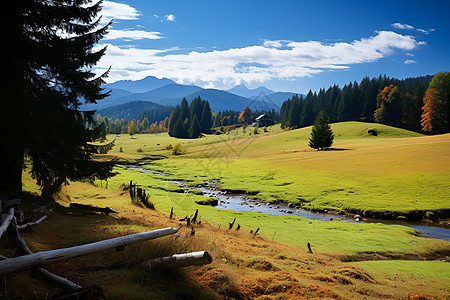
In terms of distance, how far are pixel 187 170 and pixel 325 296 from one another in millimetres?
47056

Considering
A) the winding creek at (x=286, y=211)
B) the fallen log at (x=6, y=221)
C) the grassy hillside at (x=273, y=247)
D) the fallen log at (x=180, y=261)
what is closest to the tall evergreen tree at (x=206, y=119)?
the grassy hillside at (x=273, y=247)

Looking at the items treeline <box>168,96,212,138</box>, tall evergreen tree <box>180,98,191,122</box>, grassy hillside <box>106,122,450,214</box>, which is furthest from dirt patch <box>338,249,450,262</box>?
tall evergreen tree <box>180,98,191,122</box>

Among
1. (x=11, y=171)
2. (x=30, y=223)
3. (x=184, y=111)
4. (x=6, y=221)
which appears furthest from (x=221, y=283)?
(x=184, y=111)

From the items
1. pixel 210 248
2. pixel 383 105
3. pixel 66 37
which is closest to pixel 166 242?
pixel 210 248

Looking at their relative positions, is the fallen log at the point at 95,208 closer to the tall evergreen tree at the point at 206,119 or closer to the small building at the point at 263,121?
the small building at the point at 263,121

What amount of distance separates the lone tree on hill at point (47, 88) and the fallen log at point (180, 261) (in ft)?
22.7

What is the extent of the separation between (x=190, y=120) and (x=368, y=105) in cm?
8792

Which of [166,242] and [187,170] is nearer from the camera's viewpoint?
[166,242]

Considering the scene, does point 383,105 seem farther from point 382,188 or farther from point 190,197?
point 190,197

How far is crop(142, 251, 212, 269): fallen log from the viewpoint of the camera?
5.99m

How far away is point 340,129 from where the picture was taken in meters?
103

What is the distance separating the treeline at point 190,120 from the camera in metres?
134

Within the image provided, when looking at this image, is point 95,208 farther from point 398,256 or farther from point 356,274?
point 398,256

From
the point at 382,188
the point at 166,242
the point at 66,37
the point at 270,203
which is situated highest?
the point at 66,37
